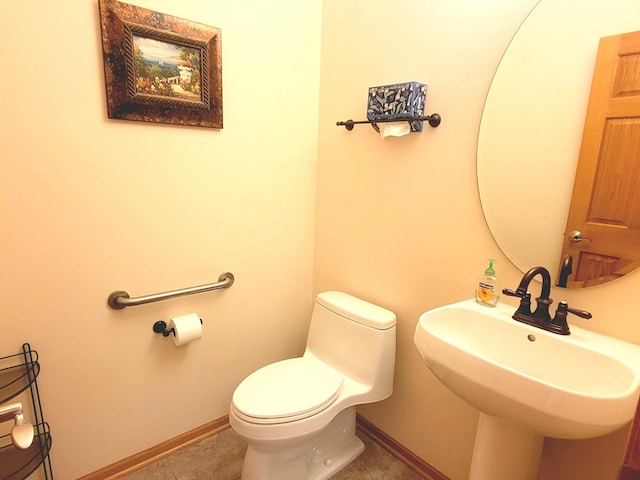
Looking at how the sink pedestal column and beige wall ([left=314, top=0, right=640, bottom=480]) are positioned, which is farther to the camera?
beige wall ([left=314, top=0, right=640, bottom=480])

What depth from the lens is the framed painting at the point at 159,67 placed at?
1.28 metres

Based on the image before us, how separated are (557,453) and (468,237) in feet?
2.55

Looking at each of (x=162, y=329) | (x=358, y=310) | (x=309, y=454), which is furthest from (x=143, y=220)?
(x=309, y=454)

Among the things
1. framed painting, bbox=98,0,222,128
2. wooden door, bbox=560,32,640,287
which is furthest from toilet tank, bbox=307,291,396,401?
framed painting, bbox=98,0,222,128

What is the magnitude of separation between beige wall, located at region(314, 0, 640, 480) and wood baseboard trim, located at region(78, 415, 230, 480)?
0.80 meters

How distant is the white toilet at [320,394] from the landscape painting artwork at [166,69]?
1112 millimetres

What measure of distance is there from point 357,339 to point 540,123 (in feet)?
3.53

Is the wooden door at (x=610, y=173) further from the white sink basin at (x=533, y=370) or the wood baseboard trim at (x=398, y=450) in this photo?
the wood baseboard trim at (x=398, y=450)

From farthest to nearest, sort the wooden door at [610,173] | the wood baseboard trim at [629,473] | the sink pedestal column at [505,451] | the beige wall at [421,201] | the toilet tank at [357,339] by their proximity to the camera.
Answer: the toilet tank at [357,339] < the beige wall at [421,201] < the sink pedestal column at [505,451] < the wooden door at [610,173] < the wood baseboard trim at [629,473]

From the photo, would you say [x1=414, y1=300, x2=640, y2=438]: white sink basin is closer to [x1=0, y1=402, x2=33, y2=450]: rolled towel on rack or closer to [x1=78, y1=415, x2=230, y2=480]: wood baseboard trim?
[x1=0, y1=402, x2=33, y2=450]: rolled towel on rack

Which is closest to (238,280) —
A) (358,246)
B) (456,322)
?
(358,246)

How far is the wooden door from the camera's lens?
3.25 ft

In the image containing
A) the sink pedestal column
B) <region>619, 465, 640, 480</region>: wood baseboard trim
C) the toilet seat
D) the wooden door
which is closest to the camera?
<region>619, 465, 640, 480</region>: wood baseboard trim

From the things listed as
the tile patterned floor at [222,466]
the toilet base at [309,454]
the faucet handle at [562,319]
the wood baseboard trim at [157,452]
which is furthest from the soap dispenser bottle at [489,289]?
the wood baseboard trim at [157,452]
